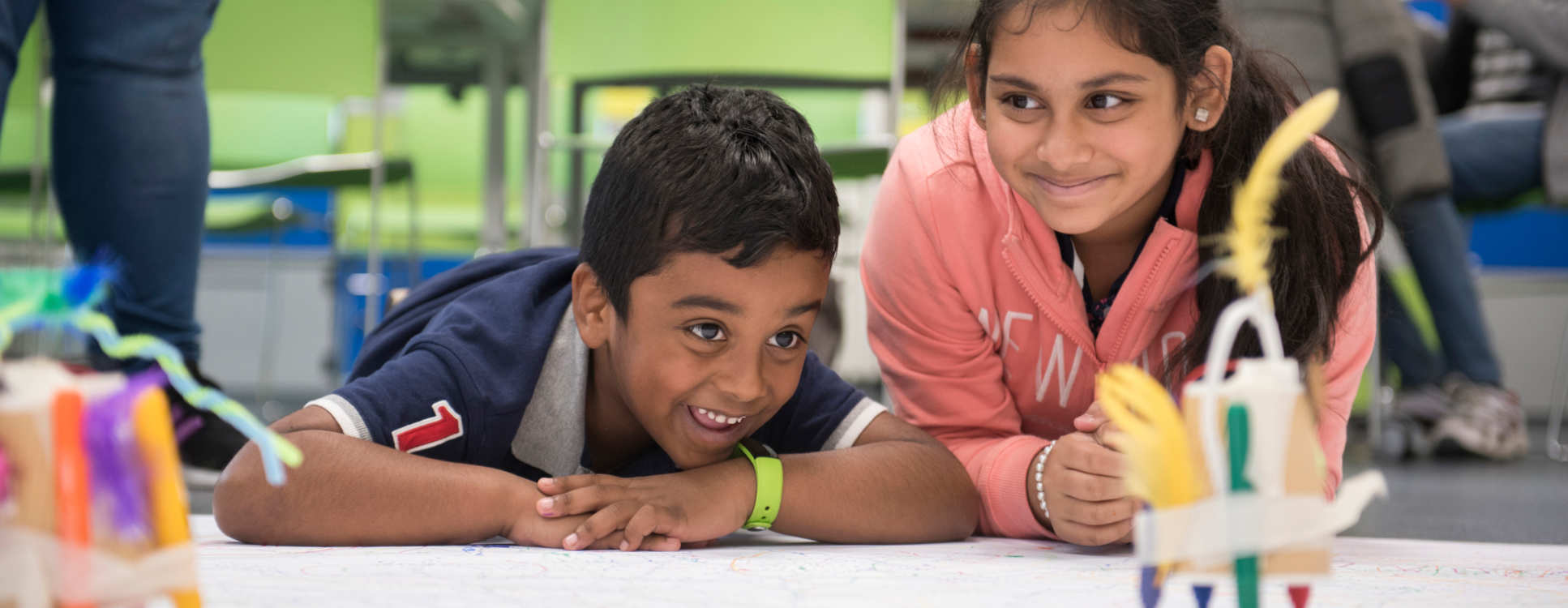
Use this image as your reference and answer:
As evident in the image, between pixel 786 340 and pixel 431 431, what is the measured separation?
10.6 inches

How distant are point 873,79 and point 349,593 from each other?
170 cm

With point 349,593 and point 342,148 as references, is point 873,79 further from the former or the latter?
point 342,148

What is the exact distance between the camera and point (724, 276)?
940 millimetres

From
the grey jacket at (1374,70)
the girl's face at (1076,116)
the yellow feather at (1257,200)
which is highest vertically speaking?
the grey jacket at (1374,70)

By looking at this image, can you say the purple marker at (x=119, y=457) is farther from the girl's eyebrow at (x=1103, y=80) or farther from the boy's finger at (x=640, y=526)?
the girl's eyebrow at (x=1103, y=80)

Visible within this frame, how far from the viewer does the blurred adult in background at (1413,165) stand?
90.1 inches

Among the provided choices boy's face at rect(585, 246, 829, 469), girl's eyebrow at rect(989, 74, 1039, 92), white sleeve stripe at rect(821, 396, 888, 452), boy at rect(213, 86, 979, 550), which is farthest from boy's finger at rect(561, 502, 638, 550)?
girl's eyebrow at rect(989, 74, 1039, 92)

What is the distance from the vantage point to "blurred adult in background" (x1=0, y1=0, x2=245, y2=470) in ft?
3.97

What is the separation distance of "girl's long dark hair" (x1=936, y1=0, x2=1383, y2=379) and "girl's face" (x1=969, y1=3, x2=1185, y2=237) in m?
0.01

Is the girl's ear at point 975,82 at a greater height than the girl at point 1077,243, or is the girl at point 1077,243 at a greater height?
the girl's ear at point 975,82

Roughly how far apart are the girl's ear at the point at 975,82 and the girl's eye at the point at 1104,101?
0.14m

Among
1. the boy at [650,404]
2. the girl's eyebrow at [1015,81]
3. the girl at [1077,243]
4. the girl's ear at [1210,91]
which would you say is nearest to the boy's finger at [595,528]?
the boy at [650,404]

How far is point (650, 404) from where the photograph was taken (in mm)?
987

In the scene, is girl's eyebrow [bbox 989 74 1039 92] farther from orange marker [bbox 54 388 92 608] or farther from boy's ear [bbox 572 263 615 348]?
orange marker [bbox 54 388 92 608]
